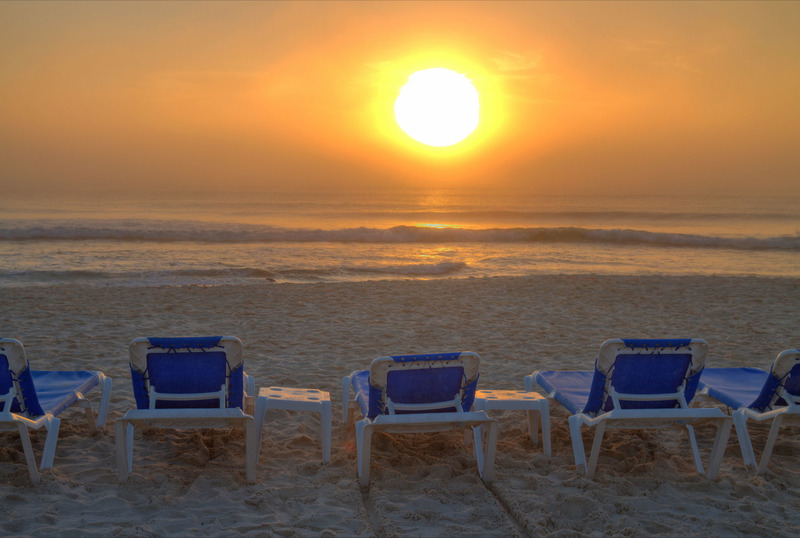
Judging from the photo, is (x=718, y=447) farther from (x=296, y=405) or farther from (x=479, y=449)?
(x=296, y=405)

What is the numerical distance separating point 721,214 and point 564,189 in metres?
26.4

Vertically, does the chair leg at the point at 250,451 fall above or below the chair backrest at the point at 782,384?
below

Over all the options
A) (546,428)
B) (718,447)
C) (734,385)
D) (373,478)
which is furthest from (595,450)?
(734,385)

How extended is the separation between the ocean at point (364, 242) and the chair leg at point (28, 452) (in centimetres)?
960

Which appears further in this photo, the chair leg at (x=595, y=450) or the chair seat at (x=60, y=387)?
the chair seat at (x=60, y=387)

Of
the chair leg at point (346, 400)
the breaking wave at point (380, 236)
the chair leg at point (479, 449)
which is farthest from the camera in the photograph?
the breaking wave at point (380, 236)

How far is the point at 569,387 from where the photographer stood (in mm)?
4266

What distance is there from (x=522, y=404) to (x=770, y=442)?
4.87ft

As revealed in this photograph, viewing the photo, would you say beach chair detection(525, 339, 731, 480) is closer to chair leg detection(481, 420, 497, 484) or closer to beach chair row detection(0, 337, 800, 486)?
beach chair row detection(0, 337, 800, 486)

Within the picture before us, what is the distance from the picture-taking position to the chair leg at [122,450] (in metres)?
3.20

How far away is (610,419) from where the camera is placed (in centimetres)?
334

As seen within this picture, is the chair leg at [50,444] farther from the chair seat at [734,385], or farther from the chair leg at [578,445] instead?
the chair seat at [734,385]

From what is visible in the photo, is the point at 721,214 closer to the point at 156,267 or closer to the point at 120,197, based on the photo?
the point at 156,267

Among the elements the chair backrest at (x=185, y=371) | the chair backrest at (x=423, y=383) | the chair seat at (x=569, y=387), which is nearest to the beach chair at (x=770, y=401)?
the chair seat at (x=569, y=387)
